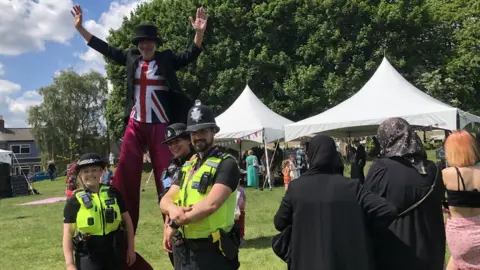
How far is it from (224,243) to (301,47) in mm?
23884

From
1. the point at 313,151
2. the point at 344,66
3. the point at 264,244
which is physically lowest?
the point at 264,244

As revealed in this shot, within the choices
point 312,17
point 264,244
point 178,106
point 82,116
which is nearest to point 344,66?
point 312,17

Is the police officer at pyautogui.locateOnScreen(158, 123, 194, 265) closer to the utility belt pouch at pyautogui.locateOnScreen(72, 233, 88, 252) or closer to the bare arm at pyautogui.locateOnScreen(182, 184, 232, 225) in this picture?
the utility belt pouch at pyautogui.locateOnScreen(72, 233, 88, 252)

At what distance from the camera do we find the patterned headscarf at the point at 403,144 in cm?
334

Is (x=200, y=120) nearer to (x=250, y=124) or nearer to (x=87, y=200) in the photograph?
(x=87, y=200)

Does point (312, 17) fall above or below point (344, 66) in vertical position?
above

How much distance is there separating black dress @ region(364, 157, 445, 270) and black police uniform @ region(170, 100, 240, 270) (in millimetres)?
1071

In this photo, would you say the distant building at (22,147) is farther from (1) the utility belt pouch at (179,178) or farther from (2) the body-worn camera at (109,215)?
(1) the utility belt pouch at (179,178)

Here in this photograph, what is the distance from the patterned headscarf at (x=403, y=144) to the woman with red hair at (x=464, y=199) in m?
0.76

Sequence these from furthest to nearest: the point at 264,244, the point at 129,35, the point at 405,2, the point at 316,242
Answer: the point at 129,35
the point at 405,2
the point at 264,244
the point at 316,242

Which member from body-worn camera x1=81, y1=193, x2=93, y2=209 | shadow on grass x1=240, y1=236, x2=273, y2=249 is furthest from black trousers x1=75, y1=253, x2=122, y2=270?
shadow on grass x1=240, y1=236, x2=273, y2=249

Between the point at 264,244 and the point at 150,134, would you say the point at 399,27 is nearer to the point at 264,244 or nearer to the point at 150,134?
the point at 264,244

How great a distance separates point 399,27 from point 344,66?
12.4 feet

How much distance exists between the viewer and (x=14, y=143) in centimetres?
6856
